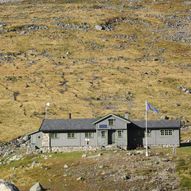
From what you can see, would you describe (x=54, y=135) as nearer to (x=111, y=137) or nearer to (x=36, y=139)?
(x=36, y=139)

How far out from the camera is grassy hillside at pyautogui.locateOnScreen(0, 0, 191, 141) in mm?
118062

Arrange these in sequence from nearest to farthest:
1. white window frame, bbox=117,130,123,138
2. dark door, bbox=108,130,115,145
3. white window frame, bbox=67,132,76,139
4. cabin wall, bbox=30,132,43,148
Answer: white window frame, bbox=117,130,123,138
dark door, bbox=108,130,115,145
white window frame, bbox=67,132,76,139
cabin wall, bbox=30,132,43,148

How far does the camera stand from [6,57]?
15788cm

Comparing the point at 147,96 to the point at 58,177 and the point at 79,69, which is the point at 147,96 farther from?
the point at 58,177

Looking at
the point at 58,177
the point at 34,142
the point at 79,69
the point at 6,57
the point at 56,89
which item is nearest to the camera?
the point at 58,177

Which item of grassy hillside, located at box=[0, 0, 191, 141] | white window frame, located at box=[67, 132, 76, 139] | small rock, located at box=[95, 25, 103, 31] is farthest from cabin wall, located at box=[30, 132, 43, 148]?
small rock, located at box=[95, 25, 103, 31]

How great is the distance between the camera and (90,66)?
15062 cm

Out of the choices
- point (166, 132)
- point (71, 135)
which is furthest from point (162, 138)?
point (71, 135)

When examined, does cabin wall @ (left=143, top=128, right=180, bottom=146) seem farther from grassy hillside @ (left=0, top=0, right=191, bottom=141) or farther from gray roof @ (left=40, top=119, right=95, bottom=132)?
grassy hillside @ (left=0, top=0, right=191, bottom=141)

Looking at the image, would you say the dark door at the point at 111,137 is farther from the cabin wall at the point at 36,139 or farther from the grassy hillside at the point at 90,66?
the grassy hillside at the point at 90,66

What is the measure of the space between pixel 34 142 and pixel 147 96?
4629 cm

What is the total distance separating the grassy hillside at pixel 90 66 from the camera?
11806 centimetres

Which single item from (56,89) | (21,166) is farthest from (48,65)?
(21,166)

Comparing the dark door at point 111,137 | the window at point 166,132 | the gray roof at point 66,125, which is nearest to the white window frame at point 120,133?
the dark door at point 111,137
